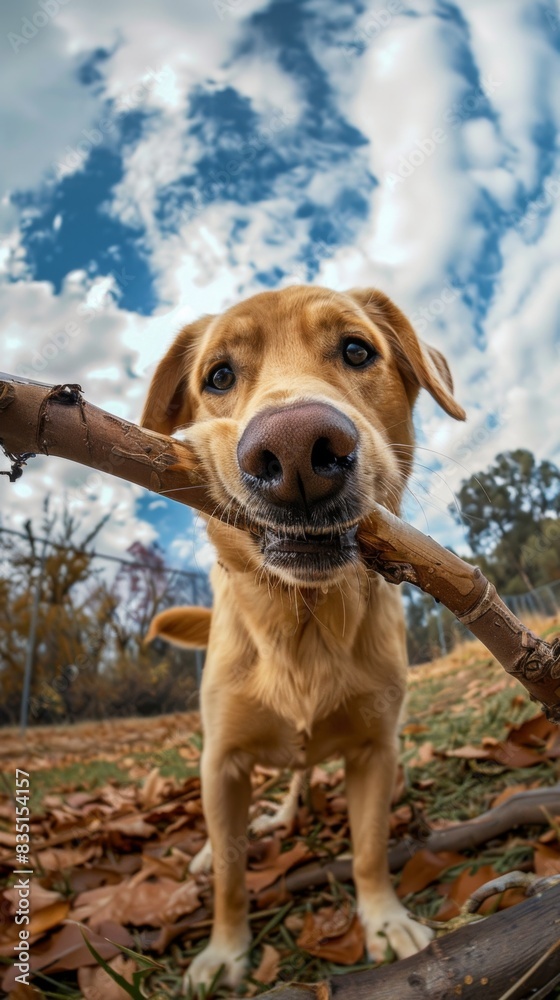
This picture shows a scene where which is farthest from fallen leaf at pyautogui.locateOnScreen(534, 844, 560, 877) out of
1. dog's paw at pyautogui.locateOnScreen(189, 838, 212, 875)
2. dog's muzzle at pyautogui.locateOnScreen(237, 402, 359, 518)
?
dog's paw at pyautogui.locateOnScreen(189, 838, 212, 875)

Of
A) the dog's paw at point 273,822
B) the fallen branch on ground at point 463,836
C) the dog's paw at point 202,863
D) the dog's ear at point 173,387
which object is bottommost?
A: the fallen branch on ground at point 463,836

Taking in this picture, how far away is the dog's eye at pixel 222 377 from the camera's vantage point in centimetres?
223

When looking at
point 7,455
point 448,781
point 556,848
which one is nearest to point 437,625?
point 448,781

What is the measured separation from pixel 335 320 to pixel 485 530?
3.11m

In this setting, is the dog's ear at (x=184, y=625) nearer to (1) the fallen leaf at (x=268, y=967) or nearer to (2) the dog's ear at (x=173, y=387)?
(2) the dog's ear at (x=173, y=387)

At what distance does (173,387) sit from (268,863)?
1998mm

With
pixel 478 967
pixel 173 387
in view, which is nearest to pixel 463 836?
pixel 478 967

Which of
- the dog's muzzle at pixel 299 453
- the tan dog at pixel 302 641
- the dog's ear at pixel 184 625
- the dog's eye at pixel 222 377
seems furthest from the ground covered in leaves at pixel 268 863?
the dog's eye at pixel 222 377

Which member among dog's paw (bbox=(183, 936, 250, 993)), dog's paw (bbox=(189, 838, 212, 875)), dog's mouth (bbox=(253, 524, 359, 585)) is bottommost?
dog's paw (bbox=(183, 936, 250, 993))

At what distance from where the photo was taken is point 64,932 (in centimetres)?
207

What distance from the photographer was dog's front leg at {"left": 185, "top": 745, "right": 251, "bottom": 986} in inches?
79.9

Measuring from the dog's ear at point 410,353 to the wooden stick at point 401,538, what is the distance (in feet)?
4.30

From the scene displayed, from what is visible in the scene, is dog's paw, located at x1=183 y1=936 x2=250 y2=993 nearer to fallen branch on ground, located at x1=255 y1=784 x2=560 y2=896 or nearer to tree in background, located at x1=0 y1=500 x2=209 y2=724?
fallen branch on ground, located at x1=255 y1=784 x2=560 y2=896

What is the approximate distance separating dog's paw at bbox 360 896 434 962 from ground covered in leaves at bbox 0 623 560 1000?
0.05 metres
